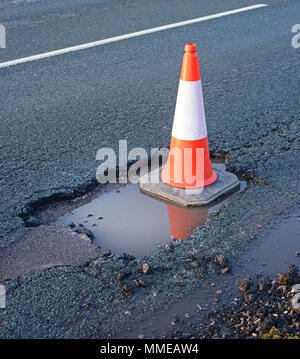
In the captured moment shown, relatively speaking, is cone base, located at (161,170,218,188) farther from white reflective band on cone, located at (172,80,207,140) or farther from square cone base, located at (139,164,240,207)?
white reflective band on cone, located at (172,80,207,140)

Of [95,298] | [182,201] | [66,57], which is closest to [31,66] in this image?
[66,57]

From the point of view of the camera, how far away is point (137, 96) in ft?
17.4

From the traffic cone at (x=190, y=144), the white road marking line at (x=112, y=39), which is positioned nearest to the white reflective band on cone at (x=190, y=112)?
the traffic cone at (x=190, y=144)

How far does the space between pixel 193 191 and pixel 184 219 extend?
31 centimetres

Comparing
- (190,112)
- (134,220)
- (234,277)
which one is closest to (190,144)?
(190,112)

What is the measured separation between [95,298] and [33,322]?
0.33 metres

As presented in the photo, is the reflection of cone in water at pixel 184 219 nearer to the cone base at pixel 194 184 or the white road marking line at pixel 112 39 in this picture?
the cone base at pixel 194 184

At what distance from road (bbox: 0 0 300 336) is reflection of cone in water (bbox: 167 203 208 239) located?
19 cm

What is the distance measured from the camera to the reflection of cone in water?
132 inches

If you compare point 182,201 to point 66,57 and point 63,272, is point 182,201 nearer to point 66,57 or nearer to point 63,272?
point 63,272

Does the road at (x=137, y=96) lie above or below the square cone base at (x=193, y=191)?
above

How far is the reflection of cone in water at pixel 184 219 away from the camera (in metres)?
3.35

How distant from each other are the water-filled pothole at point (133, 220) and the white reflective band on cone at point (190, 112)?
51cm
